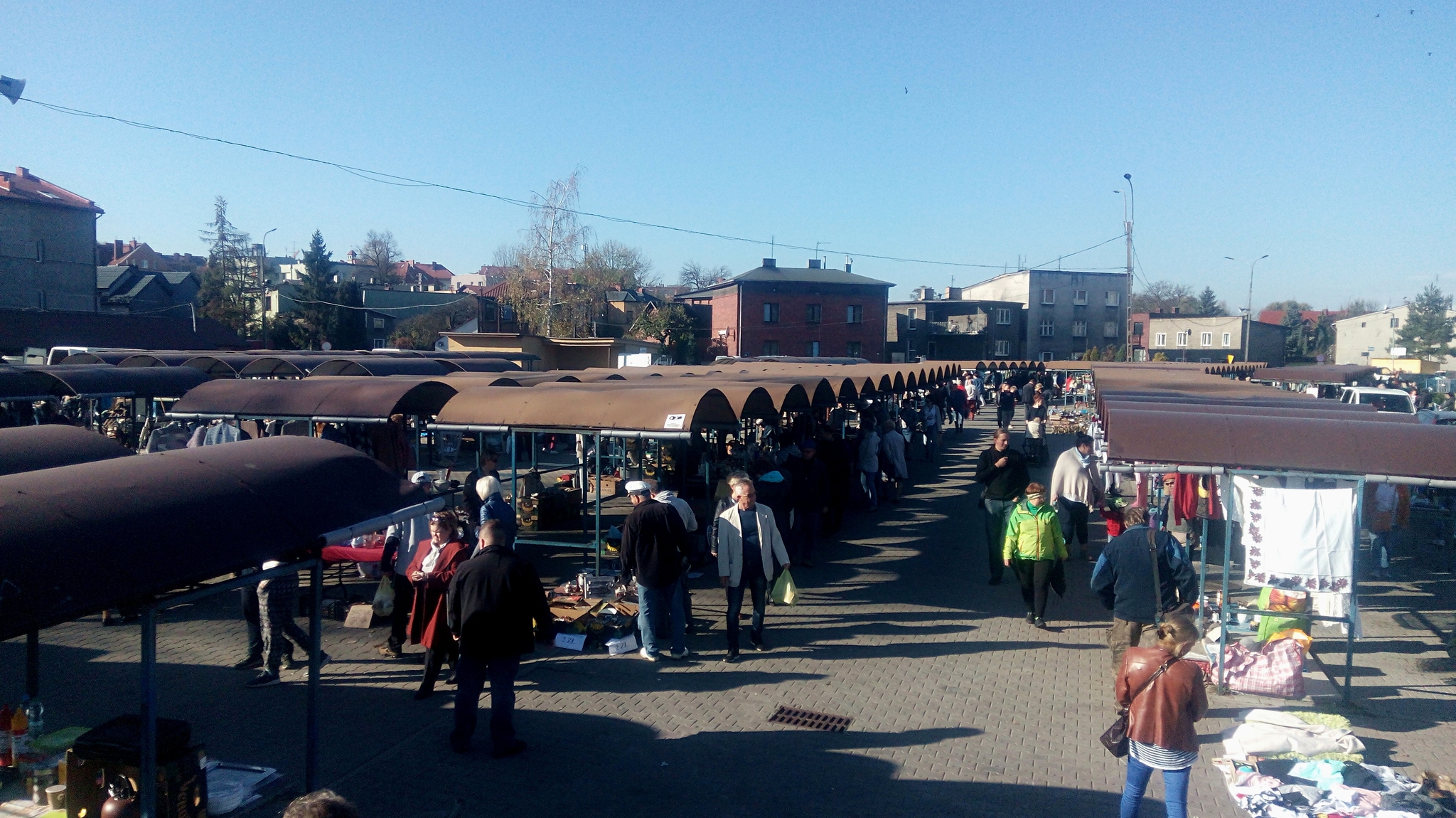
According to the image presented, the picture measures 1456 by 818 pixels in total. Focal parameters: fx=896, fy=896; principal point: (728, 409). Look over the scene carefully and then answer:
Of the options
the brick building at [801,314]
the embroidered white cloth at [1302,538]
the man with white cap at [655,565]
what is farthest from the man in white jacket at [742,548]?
the brick building at [801,314]

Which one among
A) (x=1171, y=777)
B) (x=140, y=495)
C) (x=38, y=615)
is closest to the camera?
(x=38, y=615)

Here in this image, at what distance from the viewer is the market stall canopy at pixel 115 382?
1539 cm

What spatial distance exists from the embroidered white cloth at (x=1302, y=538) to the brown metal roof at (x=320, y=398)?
9690 mm

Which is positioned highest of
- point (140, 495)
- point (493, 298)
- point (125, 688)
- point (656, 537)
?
point (493, 298)

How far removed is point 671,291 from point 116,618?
304 ft

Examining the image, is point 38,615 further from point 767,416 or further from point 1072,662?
point 767,416

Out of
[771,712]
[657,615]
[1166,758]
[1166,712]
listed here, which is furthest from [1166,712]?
[657,615]

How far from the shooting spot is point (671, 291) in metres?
101

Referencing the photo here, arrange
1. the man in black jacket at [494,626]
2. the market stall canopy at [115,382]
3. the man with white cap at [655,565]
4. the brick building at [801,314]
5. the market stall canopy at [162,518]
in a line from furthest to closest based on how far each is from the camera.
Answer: the brick building at [801,314], the market stall canopy at [115,382], the man with white cap at [655,565], the man in black jacket at [494,626], the market stall canopy at [162,518]

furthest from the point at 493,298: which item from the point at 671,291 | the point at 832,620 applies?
the point at 832,620

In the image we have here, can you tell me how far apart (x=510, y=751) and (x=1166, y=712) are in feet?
13.3

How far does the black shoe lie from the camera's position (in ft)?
19.7

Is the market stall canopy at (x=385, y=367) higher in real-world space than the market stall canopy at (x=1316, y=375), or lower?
lower

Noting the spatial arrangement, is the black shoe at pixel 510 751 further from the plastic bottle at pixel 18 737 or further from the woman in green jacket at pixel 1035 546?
the woman in green jacket at pixel 1035 546
